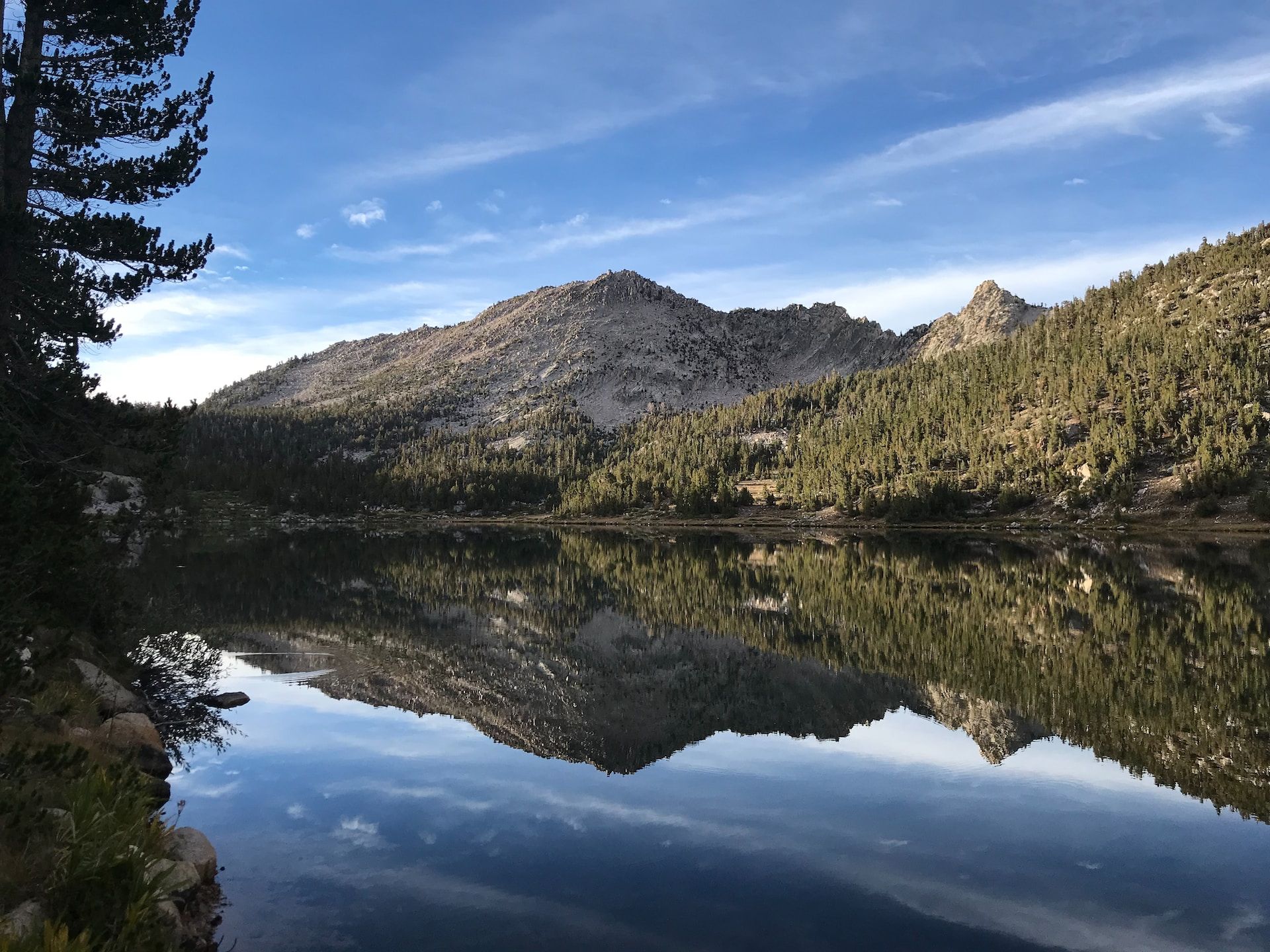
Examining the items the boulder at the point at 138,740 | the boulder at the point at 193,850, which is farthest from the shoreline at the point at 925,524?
the boulder at the point at 193,850

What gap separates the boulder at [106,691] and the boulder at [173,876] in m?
8.35

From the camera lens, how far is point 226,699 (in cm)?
2725

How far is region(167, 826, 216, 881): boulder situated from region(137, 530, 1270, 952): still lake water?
2.03 ft

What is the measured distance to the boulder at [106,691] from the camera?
18.6 m

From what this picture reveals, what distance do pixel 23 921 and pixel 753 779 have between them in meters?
15.1

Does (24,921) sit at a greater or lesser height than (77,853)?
lesser

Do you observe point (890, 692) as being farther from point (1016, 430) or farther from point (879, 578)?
point (1016, 430)

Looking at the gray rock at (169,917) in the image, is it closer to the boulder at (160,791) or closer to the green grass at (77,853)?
the green grass at (77,853)

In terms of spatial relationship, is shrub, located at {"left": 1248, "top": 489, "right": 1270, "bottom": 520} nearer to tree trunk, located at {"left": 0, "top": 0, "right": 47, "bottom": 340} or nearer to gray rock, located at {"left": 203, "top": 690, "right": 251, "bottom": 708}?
gray rock, located at {"left": 203, "top": 690, "right": 251, "bottom": 708}

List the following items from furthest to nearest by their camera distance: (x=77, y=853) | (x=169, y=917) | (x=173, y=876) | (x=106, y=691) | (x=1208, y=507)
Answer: (x=1208, y=507) → (x=106, y=691) → (x=173, y=876) → (x=169, y=917) → (x=77, y=853)

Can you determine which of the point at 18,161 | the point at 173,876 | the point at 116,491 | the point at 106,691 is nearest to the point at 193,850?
the point at 173,876

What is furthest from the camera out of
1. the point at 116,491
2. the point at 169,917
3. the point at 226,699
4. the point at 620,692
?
the point at 116,491

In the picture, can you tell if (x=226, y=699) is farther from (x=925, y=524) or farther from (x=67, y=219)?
(x=925, y=524)

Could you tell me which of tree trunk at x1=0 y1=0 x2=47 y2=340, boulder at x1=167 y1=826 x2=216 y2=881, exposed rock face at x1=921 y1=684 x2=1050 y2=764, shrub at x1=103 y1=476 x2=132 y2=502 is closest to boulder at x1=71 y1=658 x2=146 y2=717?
boulder at x1=167 y1=826 x2=216 y2=881
